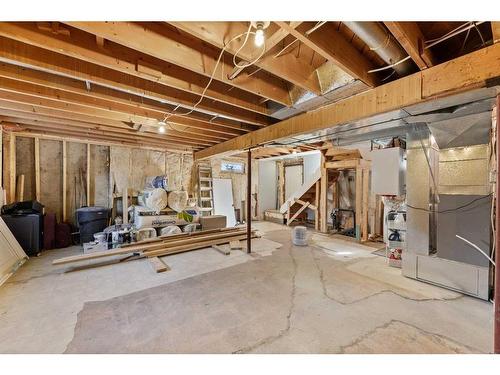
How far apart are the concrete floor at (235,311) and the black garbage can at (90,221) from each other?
879 millimetres

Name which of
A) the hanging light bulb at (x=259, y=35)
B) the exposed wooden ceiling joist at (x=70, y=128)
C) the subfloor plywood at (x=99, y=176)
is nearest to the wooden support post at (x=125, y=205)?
the subfloor plywood at (x=99, y=176)

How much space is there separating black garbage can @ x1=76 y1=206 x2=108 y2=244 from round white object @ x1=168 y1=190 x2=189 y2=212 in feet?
4.16

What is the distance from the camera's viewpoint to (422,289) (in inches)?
101

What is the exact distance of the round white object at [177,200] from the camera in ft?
15.6

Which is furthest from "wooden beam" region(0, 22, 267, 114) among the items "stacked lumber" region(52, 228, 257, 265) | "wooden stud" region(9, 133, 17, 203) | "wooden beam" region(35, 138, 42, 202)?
"wooden beam" region(35, 138, 42, 202)

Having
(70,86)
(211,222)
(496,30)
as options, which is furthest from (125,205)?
(496,30)

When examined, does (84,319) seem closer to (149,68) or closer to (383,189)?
(149,68)

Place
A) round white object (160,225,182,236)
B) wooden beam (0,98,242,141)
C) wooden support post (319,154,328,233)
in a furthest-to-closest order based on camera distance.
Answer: wooden support post (319,154,328,233), round white object (160,225,182,236), wooden beam (0,98,242,141)

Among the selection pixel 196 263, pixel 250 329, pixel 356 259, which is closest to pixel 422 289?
pixel 356 259

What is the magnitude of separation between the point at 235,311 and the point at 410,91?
→ 101 inches

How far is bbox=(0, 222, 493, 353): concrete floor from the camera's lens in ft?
5.32

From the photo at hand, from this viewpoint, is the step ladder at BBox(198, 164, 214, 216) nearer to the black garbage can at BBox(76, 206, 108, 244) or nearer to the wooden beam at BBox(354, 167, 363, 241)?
the black garbage can at BBox(76, 206, 108, 244)

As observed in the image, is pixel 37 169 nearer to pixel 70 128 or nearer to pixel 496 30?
pixel 70 128

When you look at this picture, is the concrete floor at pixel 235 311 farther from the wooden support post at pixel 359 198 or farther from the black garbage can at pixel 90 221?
the wooden support post at pixel 359 198
